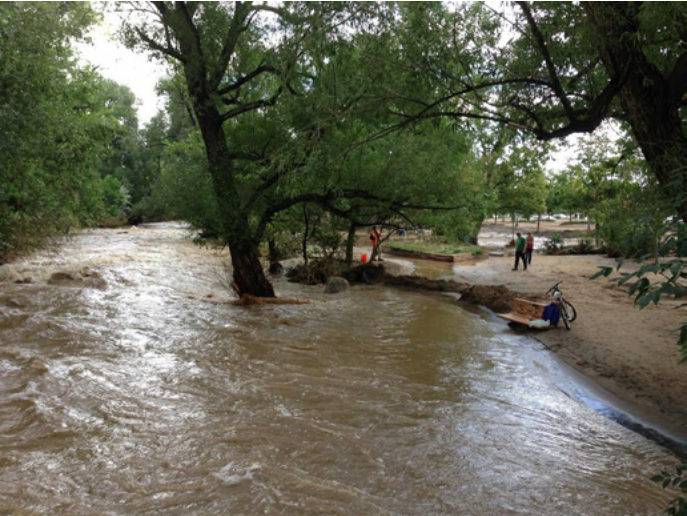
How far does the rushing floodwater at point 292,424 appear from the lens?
428 cm

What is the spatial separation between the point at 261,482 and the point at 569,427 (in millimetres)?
4153

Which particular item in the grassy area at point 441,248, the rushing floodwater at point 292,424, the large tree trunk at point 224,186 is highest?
the large tree trunk at point 224,186

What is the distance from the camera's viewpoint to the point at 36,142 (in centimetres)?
971

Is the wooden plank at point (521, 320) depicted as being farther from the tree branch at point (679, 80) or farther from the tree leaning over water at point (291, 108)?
the tree branch at point (679, 80)

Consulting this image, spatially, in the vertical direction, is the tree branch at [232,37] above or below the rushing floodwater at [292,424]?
above

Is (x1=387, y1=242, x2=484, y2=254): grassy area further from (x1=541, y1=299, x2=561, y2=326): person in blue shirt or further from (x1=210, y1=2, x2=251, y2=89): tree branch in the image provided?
(x1=210, y1=2, x2=251, y2=89): tree branch

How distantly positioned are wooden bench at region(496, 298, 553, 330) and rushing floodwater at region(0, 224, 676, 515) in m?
0.57

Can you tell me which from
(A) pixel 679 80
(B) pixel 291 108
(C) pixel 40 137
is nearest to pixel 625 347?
(A) pixel 679 80

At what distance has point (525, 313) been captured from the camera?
11.4 m

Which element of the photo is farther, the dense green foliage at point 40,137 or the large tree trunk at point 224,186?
the large tree trunk at point 224,186

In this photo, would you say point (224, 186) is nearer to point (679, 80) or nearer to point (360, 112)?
point (360, 112)

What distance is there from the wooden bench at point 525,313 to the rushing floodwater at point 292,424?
57cm

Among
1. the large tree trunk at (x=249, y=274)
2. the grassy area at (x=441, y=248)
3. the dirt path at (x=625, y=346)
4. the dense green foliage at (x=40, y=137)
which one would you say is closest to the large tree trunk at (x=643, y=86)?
the dirt path at (x=625, y=346)

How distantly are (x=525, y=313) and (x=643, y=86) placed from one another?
21.0 feet
